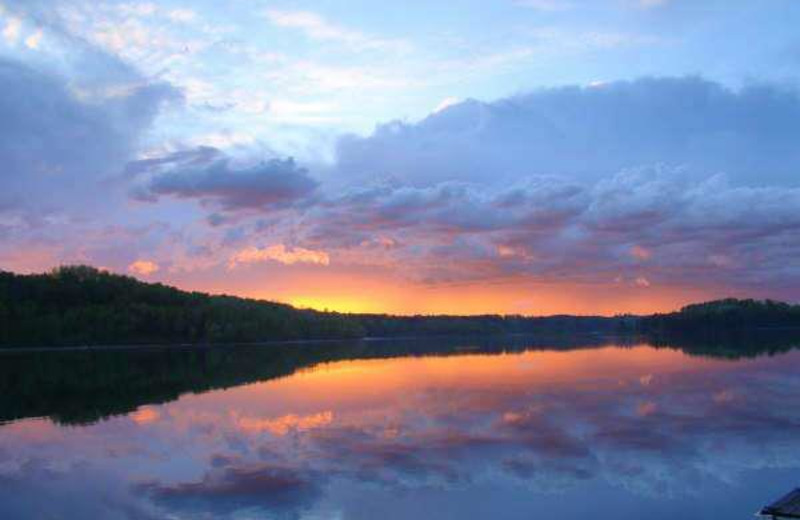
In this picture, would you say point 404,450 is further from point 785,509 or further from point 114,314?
point 114,314

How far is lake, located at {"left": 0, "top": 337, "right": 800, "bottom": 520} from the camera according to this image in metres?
18.3

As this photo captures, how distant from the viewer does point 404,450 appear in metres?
25.0

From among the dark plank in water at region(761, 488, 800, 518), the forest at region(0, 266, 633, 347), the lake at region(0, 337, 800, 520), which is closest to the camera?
the dark plank in water at region(761, 488, 800, 518)

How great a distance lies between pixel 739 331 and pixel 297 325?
112953 mm

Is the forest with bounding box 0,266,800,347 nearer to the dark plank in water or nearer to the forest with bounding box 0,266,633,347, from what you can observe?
the forest with bounding box 0,266,633,347

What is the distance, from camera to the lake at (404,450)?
1834cm

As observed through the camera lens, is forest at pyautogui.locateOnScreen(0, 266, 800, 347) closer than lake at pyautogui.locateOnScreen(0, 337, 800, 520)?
No

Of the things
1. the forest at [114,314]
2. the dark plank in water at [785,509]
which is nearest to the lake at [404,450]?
the dark plank in water at [785,509]

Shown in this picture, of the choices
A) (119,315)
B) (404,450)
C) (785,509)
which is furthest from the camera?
(119,315)

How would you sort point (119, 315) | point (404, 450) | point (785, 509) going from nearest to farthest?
1. point (785, 509)
2. point (404, 450)
3. point (119, 315)

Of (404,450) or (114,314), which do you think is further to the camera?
(114,314)

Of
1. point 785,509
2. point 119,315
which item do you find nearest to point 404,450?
point 785,509

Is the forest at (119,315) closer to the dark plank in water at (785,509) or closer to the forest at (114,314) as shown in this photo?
the forest at (114,314)

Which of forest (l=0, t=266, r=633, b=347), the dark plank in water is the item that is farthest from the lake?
forest (l=0, t=266, r=633, b=347)
